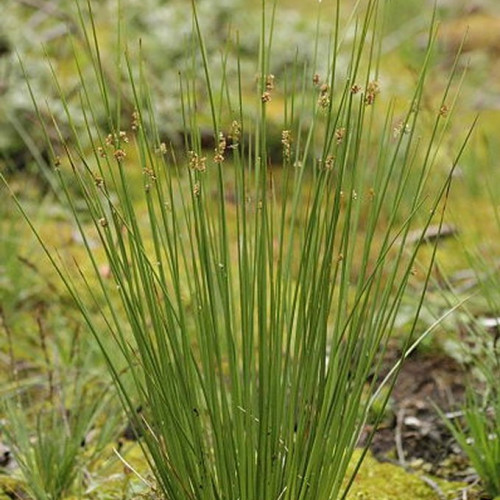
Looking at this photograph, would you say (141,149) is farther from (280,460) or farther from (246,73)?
(246,73)

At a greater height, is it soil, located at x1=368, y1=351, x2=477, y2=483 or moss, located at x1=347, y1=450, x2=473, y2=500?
moss, located at x1=347, y1=450, x2=473, y2=500

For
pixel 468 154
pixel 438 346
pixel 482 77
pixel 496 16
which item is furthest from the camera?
pixel 496 16

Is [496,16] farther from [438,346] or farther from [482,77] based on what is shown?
[438,346]

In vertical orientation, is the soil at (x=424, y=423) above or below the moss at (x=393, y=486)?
below

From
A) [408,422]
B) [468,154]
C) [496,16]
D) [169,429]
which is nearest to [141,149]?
[169,429]

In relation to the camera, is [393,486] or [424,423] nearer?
[393,486]

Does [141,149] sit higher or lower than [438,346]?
higher

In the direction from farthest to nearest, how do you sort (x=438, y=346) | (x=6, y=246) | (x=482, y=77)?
(x=482, y=77)
(x=6, y=246)
(x=438, y=346)

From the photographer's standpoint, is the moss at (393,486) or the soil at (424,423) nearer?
the moss at (393,486)

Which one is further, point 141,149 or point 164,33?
point 164,33

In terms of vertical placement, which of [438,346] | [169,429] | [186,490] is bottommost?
[438,346]

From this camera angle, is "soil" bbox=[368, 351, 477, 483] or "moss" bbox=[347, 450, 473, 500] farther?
"soil" bbox=[368, 351, 477, 483]
